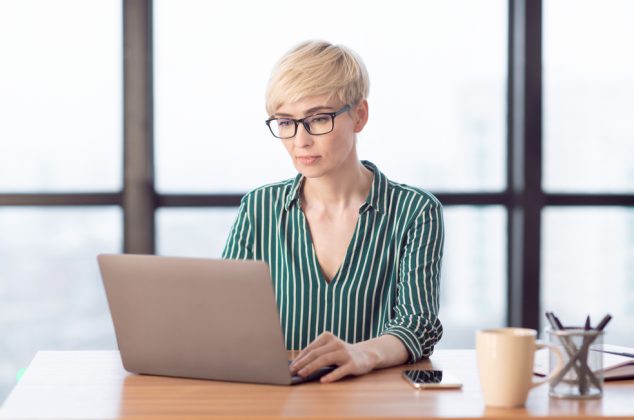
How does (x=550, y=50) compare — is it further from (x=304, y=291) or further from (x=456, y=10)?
(x=304, y=291)

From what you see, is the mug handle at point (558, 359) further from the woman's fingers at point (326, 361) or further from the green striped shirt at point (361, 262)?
the green striped shirt at point (361, 262)

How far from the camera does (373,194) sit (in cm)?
197

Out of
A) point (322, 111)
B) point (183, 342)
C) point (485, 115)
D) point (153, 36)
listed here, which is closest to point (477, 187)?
point (485, 115)

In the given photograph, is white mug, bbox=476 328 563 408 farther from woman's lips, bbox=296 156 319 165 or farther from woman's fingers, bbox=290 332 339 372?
woman's lips, bbox=296 156 319 165

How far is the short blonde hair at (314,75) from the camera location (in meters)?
1.82

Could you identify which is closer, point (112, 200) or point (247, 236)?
point (247, 236)

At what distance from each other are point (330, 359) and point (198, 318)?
23cm

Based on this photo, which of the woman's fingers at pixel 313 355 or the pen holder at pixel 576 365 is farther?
the woman's fingers at pixel 313 355

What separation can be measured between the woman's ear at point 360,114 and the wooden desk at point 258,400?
0.66m

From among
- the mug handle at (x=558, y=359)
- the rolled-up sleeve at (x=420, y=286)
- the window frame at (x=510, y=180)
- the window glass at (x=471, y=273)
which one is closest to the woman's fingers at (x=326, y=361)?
the rolled-up sleeve at (x=420, y=286)

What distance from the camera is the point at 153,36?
3.16 metres

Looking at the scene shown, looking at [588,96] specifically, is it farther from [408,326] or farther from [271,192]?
[408,326]

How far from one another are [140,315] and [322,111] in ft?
2.13

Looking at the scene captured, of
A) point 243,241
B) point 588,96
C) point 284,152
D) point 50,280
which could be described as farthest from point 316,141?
point 588,96
